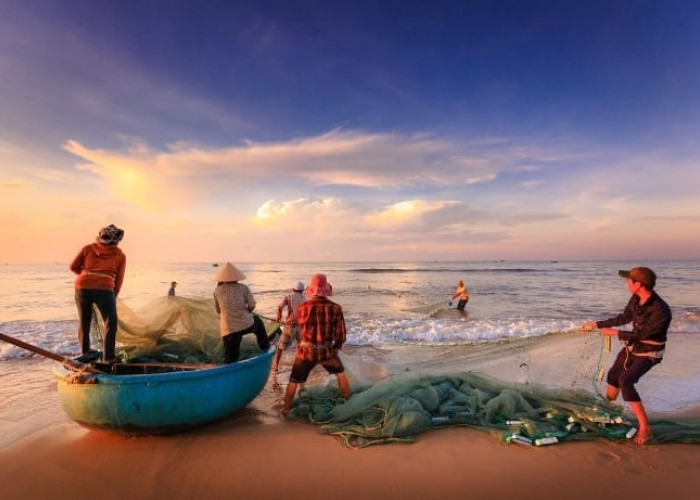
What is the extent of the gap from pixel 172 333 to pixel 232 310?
1508 mm

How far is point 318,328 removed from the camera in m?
5.17

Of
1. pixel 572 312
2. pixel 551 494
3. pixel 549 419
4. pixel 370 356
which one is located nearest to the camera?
pixel 551 494

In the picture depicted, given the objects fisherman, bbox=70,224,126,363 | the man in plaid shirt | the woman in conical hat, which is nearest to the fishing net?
the man in plaid shirt

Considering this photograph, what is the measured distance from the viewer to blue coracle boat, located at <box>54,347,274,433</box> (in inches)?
171

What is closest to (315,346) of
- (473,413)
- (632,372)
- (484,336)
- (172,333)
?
(473,413)

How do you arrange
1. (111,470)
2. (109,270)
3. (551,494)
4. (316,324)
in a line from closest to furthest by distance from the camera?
(551,494)
(111,470)
(316,324)
(109,270)

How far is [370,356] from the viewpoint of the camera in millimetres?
9891

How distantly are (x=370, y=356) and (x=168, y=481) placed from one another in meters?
6.34

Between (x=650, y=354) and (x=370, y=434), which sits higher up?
(x=650, y=354)

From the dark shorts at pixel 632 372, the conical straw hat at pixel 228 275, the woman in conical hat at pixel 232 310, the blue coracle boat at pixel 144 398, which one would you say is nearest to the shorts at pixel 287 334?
the woman in conical hat at pixel 232 310

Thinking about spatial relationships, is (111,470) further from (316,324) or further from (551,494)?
(551,494)

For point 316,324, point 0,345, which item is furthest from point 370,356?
point 0,345

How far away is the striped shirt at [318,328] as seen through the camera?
16.9ft

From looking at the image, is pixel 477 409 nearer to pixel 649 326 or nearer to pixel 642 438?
pixel 642 438
